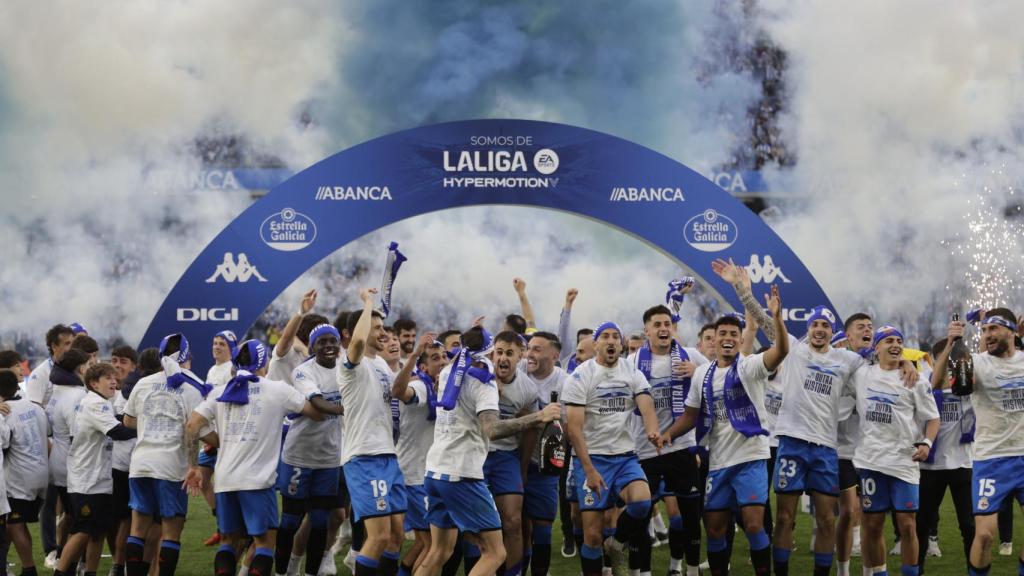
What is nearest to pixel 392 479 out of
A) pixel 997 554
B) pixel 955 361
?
pixel 955 361

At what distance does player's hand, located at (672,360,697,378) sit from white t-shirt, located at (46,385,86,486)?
511cm

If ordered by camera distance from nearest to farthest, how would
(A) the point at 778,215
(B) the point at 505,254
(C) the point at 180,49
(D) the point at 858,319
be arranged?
(D) the point at 858,319, (A) the point at 778,215, (C) the point at 180,49, (B) the point at 505,254

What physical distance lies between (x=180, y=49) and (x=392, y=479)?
3113cm

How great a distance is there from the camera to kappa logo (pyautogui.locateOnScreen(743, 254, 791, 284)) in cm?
1836

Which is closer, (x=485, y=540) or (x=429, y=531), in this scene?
(x=485, y=540)

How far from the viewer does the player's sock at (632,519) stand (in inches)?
364

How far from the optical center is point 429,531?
9430mm

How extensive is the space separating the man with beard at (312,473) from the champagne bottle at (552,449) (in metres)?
1.69

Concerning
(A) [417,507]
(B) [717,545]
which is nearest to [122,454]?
(A) [417,507]

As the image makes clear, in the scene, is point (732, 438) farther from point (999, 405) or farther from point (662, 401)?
point (999, 405)

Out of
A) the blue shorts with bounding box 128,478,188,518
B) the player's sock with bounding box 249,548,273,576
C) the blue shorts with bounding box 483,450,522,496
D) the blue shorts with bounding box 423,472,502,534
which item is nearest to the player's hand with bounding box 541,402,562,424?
the blue shorts with bounding box 423,472,502,534

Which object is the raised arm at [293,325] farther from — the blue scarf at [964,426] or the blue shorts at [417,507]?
the blue scarf at [964,426]

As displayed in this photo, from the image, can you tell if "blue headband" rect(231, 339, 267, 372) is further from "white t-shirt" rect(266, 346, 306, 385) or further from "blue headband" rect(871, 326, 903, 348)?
"blue headband" rect(871, 326, 903, 348)

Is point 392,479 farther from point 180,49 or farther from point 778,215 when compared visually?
point 180,49
